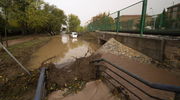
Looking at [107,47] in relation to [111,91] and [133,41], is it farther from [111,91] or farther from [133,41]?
[111,91]

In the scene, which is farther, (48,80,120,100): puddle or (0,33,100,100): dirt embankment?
(0,33,100,100): dirt embankment

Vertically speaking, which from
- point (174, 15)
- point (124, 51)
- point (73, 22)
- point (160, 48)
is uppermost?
point (73, 22)

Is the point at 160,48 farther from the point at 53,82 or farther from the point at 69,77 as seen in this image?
the point at 53,82


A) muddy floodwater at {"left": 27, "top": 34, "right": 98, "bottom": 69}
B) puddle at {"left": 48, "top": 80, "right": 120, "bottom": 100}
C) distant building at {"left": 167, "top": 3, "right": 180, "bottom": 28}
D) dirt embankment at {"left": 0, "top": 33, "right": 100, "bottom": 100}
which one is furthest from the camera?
muddy floodwater at {"left": 27, "top": 34, "right": 98, "bottom": 69}

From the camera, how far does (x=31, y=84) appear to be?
345 cm

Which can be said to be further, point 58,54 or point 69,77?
point 58,54

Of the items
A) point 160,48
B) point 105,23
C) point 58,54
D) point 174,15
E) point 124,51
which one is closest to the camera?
point 160,48

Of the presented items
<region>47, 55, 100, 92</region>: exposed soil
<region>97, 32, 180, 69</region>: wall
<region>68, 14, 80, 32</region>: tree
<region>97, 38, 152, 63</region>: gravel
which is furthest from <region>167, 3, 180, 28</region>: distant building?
<region>68, 14, 80, 32</region>: tree

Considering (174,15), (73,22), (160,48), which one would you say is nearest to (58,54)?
(160,48)

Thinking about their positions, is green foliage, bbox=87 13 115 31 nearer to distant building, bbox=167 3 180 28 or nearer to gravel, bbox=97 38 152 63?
gravel, bbox=97 38 152 63

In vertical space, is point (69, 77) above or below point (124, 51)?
below

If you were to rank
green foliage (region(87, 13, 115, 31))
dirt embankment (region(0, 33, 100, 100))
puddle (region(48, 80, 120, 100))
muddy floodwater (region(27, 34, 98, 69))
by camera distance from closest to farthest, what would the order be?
puddle (region(48, 80, 120, 100))
dirt embankment (region(0, 33, 100, 100))
muddy floodwater (region(27, 34, 98, 69))
green foliage (region(87, 13, 115, 31))

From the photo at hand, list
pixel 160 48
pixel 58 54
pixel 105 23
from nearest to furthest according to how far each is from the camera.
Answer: pixel 160 48
pixel 58 54
pixel 105 23

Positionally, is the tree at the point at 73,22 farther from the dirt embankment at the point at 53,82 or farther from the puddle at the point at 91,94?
the puddle at the point at 91,94
